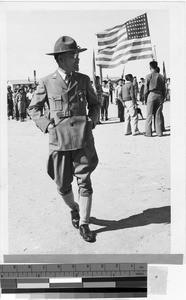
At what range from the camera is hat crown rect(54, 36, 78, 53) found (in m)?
4.19

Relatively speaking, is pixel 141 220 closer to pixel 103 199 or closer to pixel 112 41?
pixel 103 199

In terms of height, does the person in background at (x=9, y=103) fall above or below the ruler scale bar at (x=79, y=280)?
above

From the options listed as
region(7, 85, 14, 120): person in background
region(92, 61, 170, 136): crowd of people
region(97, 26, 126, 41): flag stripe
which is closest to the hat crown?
region(97, 26, 126, 41): flag stripe

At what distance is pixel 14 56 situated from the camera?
4.44 metres

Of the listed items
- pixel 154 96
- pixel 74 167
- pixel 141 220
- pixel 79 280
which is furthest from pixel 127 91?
pixel 79 280

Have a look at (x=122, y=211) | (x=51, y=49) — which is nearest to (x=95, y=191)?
(x=122, y=211)

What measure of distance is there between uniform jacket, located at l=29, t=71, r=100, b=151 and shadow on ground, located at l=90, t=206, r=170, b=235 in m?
0.70

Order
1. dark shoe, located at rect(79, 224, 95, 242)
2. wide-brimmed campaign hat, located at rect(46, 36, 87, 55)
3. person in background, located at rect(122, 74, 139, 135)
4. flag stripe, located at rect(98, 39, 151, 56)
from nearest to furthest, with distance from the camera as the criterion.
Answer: wide-brimmed campaign hat, located at rect(46, 36, 87, 55) → dark shoe, located at rect(79, 224, 95, 242) → flag stripe, located at rect(98, 39, 151, 56) → person in background, located at rect(122, 74, 139, 135)

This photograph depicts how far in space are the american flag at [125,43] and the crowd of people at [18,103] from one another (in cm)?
62

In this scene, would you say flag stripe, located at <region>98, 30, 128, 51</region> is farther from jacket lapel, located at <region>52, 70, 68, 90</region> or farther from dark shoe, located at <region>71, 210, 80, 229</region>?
dark shoe, located at <region>71, 210, 80, 229</region>

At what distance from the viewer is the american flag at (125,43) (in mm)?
4441

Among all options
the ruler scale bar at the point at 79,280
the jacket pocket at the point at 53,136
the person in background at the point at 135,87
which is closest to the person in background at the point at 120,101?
the person in background at the point at 135,87

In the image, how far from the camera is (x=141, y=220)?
4.49 meters

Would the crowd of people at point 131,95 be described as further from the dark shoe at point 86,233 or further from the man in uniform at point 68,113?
the dark shoe at point 86,233
